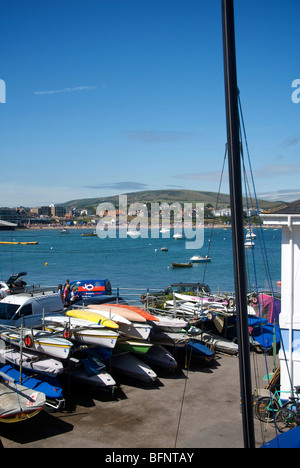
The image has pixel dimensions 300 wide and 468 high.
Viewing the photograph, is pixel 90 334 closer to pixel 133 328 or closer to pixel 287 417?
pixel 133 328

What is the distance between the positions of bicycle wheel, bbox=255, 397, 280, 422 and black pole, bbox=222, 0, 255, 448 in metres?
5.69

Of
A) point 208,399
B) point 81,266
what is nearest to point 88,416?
point 208,399

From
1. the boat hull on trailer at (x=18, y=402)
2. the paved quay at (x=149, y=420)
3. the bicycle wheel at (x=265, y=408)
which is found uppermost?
the boat hull on trailer at (x=18, y=402)

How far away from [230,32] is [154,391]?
10.6m

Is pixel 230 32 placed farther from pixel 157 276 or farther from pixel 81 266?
pixel 81 266

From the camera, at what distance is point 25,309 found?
52.7ft

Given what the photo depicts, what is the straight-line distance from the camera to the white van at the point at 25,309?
15.6 m

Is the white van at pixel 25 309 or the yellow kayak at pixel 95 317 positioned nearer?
the yellow kayak at pixel 95 317

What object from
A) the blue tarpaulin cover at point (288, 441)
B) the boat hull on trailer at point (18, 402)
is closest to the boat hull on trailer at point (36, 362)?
the boat hull on trailer at point (18, 402)

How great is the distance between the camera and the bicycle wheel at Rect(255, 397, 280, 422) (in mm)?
10555

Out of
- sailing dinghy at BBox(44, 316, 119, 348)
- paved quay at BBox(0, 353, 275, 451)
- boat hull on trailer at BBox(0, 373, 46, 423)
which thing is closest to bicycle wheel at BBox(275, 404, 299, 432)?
paved quay at BBox(0, 353, 275, 451)

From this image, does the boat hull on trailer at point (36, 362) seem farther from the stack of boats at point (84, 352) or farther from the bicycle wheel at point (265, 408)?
the bicycle wheel at point (265, 408)

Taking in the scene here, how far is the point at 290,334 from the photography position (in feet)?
35.8

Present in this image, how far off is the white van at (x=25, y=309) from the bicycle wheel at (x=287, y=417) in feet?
29.6
